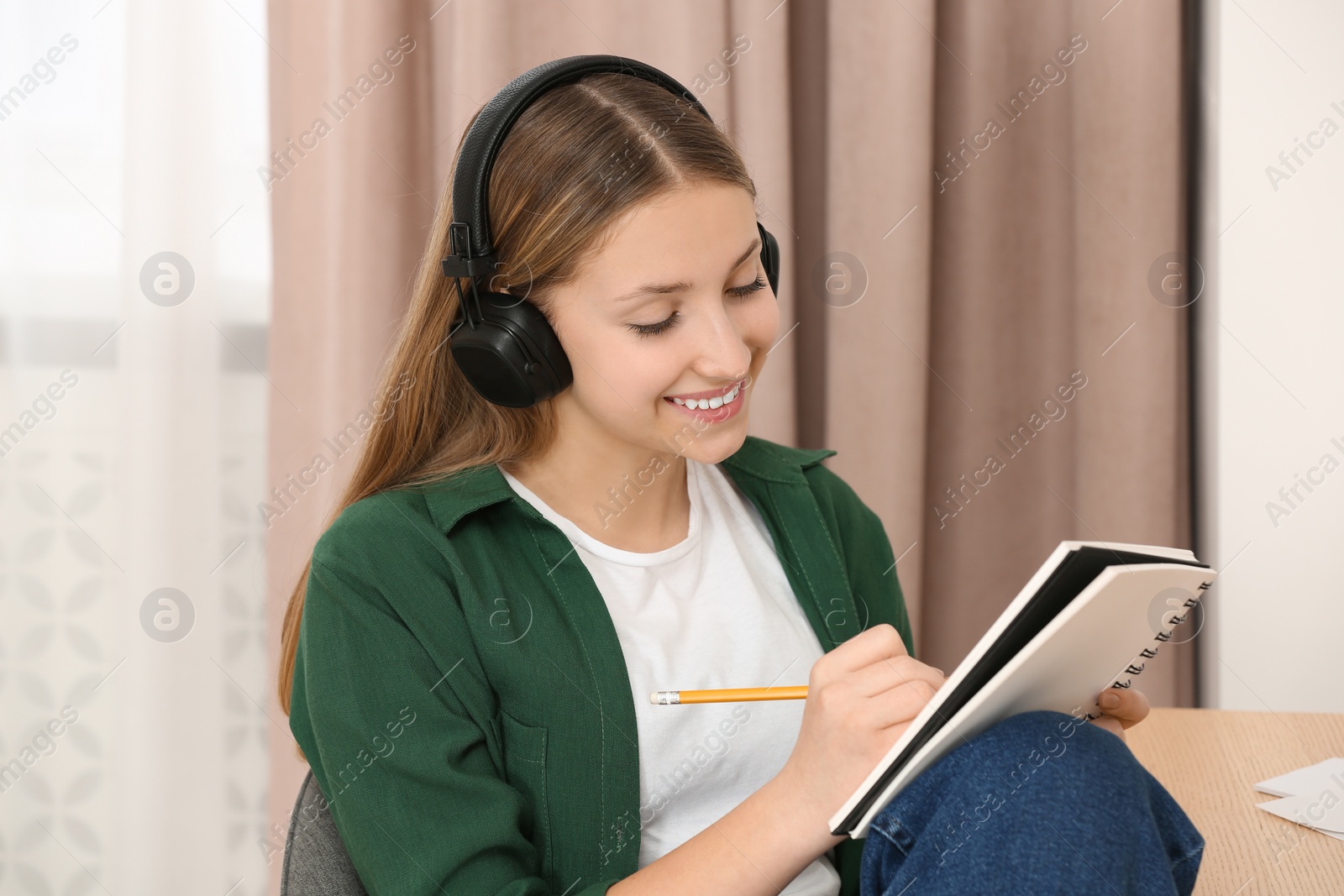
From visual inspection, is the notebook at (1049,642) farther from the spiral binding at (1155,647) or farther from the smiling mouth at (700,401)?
the smiling mouth at (700,401)

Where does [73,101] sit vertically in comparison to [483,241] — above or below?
above

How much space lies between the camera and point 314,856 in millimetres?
740

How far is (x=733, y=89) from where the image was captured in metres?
1.52

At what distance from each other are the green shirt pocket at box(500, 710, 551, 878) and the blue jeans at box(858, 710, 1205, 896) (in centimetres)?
30

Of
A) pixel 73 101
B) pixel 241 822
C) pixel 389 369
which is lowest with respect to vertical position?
pixel 241 822

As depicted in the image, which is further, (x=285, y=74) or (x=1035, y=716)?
(x=285, y=74)

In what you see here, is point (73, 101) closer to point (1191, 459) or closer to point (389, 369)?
point (389, 369)

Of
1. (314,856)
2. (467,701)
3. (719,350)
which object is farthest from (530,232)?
(314,856)

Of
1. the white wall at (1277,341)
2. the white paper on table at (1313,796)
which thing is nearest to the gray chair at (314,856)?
the white paper on table at (1313,796)

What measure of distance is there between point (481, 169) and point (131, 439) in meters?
0.87

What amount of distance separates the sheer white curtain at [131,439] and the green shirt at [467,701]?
2.45 feet

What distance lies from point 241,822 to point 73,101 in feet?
3.44

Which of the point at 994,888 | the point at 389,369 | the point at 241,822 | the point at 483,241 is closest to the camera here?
the point at 994,888

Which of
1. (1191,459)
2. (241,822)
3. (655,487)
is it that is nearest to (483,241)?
(655,487)
